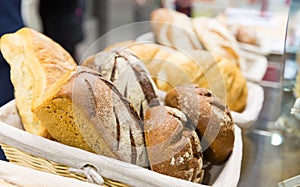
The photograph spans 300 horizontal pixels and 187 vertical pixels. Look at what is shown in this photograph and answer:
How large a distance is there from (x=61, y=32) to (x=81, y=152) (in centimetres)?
141

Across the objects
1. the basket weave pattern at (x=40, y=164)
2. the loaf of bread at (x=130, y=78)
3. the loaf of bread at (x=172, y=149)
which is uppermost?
the loaf of bread at (x=130, y=78)

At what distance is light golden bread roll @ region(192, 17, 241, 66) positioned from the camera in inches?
35.0

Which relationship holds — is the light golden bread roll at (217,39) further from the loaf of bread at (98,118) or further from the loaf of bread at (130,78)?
the loaf of bread at (98,118)

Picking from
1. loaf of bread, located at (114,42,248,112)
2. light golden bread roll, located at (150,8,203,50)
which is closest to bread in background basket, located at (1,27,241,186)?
loaf of bread, located at (114,42,248,112)

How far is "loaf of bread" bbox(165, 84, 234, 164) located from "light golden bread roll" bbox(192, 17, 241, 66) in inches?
11.8

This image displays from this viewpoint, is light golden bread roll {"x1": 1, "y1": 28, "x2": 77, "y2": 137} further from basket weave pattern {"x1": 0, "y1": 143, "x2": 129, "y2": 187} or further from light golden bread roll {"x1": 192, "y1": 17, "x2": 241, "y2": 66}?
light golden bread roll {"x1": 192, "y1": 17, "x2": 241, "y2": 66}

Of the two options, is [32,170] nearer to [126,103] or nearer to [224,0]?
[126,103]

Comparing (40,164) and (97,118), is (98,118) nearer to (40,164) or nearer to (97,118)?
(97,118)

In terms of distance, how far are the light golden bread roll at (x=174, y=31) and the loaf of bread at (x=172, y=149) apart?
1.24 feet

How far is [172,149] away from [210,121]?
0.08 m

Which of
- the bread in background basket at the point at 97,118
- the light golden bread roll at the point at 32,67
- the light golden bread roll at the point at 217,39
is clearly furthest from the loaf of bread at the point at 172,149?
the light golden bread roll at the point at 217,39

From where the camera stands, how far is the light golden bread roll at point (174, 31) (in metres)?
0.88

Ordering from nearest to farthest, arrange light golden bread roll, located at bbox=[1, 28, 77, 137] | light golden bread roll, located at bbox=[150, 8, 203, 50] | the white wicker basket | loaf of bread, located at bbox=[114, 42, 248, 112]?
the white wicker basket → light golden bread roll, located at bbox=[1, 28, 77, 137] → loaf of bread, located at bbox=[114, 42, 248, 112] → light golden bread roll, located at bbox=[150, 8, 203, 50]

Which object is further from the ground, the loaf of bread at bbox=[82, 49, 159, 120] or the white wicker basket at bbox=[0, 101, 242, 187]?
the loaf of bread at bbox=[82, 49, 159, 120]
